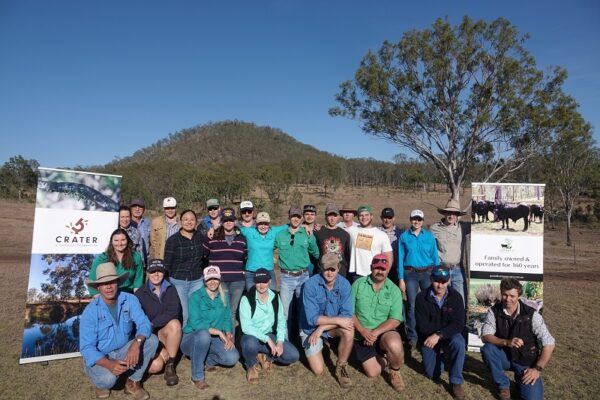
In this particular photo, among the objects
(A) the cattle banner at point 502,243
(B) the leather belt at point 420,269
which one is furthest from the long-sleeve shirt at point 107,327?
(A) the cattle banner at point 502,243

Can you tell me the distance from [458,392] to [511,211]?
2864 mm

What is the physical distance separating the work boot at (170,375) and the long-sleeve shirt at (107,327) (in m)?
0.59

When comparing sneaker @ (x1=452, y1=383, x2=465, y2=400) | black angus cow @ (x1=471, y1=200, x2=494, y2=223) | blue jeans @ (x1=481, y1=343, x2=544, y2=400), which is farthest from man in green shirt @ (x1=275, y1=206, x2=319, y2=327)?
black angus cow @ (x1=471, y1=200, x2=494, y2=223)

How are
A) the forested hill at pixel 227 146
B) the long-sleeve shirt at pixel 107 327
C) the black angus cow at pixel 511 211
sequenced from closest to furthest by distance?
1. the long-sleeve shirt at pixel 107 327
2. the black angus cow at pixel 511 211
3. the forested hill at pixel 227 146

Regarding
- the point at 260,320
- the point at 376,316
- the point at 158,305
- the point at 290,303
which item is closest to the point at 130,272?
the point at 158,305

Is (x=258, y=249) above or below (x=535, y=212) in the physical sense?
below

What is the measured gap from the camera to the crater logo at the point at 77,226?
17.4 feet

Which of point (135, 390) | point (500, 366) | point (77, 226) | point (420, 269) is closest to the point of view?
point (135, 390)

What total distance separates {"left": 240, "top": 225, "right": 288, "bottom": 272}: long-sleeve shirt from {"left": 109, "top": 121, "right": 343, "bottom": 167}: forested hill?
346 ft

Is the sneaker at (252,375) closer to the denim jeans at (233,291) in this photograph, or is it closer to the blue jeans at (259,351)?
the blue jeans at (259,351)

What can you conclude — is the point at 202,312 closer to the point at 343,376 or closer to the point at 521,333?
the point at 343,376

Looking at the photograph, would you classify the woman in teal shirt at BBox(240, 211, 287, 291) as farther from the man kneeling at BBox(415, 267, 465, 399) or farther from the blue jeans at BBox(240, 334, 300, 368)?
the man kneeling at BBox(415, 267, 465, 399)

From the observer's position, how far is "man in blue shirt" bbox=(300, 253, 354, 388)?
15.4ft

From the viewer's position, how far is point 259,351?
4836 mm
